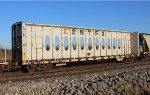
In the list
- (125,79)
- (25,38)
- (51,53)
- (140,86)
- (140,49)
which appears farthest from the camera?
(140,49)

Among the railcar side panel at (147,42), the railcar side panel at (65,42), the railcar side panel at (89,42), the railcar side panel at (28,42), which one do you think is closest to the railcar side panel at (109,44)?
the railcar side panel at (89,42)

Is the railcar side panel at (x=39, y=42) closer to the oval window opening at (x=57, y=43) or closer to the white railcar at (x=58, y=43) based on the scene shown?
the white railcar at (x=58, y=43)

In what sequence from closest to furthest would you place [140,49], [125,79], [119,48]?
[125,79]
[119,48]
[140,49]

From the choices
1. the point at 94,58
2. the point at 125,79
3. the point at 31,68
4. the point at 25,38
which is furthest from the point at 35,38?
the point at 125,79

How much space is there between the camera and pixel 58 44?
23.3 metres

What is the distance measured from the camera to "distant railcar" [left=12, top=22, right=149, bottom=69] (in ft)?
69.6

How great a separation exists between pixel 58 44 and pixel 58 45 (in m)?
0.08

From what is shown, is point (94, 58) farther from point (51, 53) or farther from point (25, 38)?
point (25, 38)

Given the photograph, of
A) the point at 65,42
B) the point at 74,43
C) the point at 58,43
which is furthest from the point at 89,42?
the point at 58,43

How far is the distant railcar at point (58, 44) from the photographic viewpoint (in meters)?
21.2

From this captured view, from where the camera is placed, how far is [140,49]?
35.7 meters

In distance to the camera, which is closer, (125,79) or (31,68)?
(125,79)

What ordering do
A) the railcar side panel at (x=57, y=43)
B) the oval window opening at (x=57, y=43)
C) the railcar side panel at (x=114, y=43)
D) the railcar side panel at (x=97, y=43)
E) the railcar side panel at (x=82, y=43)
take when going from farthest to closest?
1. the railcar side panel at (x=114, y=43)
2. the railcar side panel at (x=97, y=43)
3. the railcar side panel at (x=82, y=43)
4. the oval window opening at (x=57, y=43)
5. the railcar side panel at (x=57, y=43)

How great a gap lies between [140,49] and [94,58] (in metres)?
10.4
